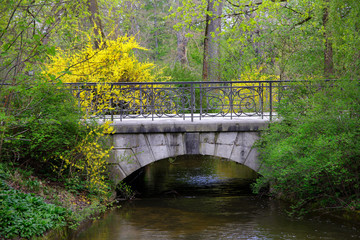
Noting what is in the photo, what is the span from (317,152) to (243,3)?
7.52 m

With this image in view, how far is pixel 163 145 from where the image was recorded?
9.12 metres

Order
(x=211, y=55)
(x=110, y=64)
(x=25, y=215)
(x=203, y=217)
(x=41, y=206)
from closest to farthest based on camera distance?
(x=25, y=215)
(x=41, y=206)
(x=203, y=217)
(x=110, y=64)
(x=211, y=55)

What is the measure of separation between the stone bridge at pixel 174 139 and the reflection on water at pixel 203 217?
101 cm

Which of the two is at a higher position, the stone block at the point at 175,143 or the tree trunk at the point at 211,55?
the tree trunk at the point at 211,55

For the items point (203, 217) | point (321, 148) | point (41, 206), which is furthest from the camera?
point (203, 217)

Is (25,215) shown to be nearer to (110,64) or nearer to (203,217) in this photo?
(203,217)

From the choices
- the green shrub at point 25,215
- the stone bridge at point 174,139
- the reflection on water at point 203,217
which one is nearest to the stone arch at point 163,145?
the stone bridge at point 174,139

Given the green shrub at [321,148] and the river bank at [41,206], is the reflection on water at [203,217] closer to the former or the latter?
the river bank at [41,206]

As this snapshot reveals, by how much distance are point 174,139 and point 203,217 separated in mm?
1721

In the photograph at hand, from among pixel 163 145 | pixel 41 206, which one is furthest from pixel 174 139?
pixel 41 206

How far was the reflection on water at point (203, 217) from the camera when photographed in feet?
23.2

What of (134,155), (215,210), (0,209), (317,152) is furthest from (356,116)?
(0,209)

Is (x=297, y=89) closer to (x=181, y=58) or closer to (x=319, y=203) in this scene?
(x=319, y=203)

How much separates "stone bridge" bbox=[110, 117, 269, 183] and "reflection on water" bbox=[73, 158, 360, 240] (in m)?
1.01
